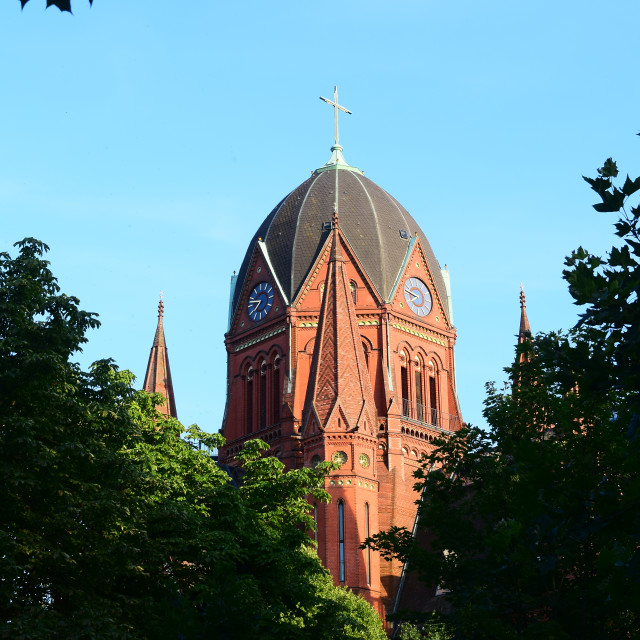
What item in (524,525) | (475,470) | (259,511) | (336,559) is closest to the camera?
(524,525)

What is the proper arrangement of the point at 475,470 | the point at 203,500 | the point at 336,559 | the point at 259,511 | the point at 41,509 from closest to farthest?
1. the point at 41,509
2. the point at 475,470
3. the point at 203,500
4. the point at 259,511
5. the point at 336,559

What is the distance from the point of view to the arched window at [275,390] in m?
56.8

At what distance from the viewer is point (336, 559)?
151 ft

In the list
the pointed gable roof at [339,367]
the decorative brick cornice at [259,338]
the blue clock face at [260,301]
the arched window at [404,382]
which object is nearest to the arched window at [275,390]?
the decorative brick cornice at [259,338]

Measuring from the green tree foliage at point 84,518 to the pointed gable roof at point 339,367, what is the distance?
2158 cm

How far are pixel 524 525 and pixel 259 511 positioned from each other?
21.6m

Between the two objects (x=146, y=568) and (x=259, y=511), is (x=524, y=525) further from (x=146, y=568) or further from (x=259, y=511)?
(x=259, y=511)

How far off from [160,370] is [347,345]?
1429cm

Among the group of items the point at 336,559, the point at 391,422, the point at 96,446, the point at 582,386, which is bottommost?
the point at 582,386


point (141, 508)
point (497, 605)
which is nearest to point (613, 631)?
point (497, 605)

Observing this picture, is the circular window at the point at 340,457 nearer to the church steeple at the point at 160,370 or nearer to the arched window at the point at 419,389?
the arched window at the point at 419,389

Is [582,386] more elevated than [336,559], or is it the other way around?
[336,559]

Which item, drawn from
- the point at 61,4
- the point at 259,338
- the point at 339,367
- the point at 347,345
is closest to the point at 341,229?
the point at 259,338

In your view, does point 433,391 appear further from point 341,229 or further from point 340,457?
point 340,457
